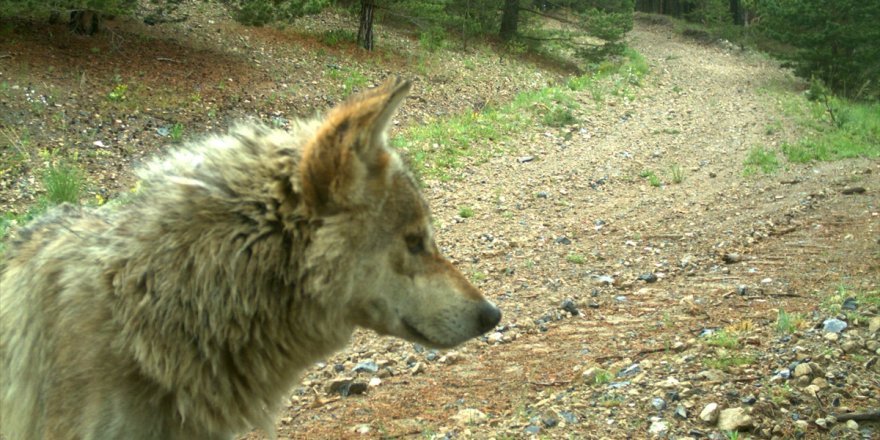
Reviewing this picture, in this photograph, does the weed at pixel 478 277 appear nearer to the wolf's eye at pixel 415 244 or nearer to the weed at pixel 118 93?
the wolf's eye at pixel 415 244

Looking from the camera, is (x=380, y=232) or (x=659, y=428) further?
(x=659, y=428)

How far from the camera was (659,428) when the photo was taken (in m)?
4.59

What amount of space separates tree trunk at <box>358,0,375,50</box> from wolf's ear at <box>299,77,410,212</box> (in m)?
17.1

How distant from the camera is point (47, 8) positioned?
506 inches

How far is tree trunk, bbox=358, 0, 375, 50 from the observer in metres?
19.8

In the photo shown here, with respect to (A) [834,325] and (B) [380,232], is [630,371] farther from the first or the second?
(B) [380,232]

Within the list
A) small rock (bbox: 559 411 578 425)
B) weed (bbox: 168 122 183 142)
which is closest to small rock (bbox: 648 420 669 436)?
small rock (bbox: 559 411 578 425)

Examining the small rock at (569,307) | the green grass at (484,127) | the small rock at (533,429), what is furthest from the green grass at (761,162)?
the small rock at (533,429)

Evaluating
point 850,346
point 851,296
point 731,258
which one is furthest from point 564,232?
point 850,346

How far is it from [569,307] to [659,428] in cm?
254

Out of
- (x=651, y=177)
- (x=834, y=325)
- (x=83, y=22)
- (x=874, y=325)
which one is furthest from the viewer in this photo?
(x=83, y=22)

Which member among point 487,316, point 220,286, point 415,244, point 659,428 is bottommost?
point 659,428

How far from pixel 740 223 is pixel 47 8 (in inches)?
446

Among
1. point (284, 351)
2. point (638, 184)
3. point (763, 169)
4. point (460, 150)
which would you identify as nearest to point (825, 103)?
point (763, 169)
